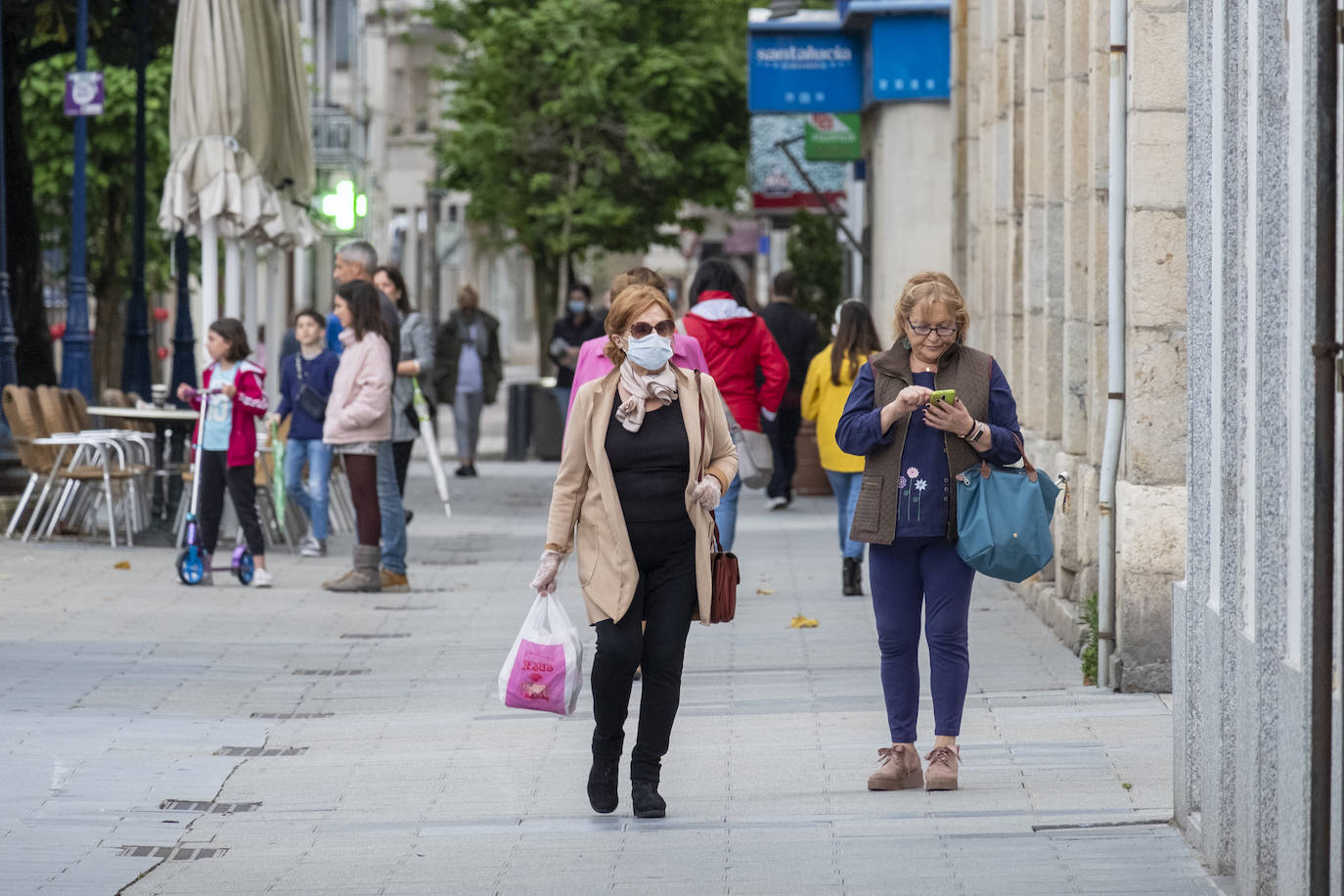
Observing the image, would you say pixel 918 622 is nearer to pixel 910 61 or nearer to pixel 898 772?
pixel 898 772

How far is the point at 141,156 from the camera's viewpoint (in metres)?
22.2

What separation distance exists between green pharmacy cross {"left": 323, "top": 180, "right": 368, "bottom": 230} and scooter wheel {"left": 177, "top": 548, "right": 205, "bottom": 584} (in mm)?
8572

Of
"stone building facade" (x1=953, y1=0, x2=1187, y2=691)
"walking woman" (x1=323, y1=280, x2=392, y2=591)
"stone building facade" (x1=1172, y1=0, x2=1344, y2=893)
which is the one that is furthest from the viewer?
"walking woman" (x1=323, y1=280, x2=392, y2=591)

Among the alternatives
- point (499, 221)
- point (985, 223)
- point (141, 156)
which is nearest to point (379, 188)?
point (499, 221)

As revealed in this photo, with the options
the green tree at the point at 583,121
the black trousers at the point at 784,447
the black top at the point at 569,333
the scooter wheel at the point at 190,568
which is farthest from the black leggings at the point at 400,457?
the green tree at the point at 583,121

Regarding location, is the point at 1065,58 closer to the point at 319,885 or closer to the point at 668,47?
the point at 319,885

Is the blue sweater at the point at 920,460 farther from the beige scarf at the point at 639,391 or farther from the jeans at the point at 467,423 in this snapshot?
the jeans at the point at 467,423

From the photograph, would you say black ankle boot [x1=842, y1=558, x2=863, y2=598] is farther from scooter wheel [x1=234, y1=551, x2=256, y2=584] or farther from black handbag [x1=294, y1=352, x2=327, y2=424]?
black handbag [x1=294, y1=352, x2=327, y2=424]

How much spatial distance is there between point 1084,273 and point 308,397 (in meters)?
6.20

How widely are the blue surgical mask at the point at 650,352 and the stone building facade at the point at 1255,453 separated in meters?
1.60

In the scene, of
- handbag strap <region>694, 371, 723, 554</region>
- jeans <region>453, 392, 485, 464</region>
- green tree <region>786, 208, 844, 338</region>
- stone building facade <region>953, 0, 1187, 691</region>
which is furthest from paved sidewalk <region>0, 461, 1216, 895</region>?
green tree <region>786, 208, 844, 338</region>

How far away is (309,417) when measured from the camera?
1570cm

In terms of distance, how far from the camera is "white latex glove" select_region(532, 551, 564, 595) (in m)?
6.96

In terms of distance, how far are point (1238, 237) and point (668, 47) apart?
29.0 m
